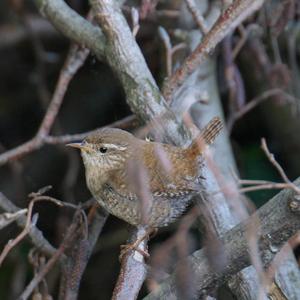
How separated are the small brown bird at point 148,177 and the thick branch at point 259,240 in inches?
21.6

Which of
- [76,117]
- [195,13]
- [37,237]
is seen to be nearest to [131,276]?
[37,237]

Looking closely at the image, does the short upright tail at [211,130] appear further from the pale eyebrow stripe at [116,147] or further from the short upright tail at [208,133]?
the pale eyebrow stripe at [116,147]

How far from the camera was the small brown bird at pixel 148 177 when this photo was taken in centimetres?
269

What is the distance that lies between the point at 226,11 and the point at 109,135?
0.73m

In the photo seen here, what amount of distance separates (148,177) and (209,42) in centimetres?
72

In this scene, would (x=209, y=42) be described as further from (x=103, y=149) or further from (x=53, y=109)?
(x=53, y=109)

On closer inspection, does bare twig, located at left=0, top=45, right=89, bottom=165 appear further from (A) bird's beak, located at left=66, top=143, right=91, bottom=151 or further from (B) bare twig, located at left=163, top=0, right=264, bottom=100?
(B) bare twig, located at left=163, top=0, right=264, bottom=100

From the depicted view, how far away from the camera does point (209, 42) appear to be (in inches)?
117

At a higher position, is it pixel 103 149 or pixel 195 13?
pixel 195 13

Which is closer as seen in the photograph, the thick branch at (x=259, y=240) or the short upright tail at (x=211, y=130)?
the thick branch at (x=259, y=240)

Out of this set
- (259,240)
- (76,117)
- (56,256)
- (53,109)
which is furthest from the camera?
(76,117)

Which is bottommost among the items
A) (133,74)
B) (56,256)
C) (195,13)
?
(56,256)

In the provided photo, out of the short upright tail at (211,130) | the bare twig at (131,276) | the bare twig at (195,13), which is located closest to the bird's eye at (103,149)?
the short upright tail at (211,130)

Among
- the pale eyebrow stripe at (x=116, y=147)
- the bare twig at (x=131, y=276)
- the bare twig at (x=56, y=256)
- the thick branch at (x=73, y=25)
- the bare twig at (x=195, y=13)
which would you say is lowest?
the bare twig at (x=131, y=276)
